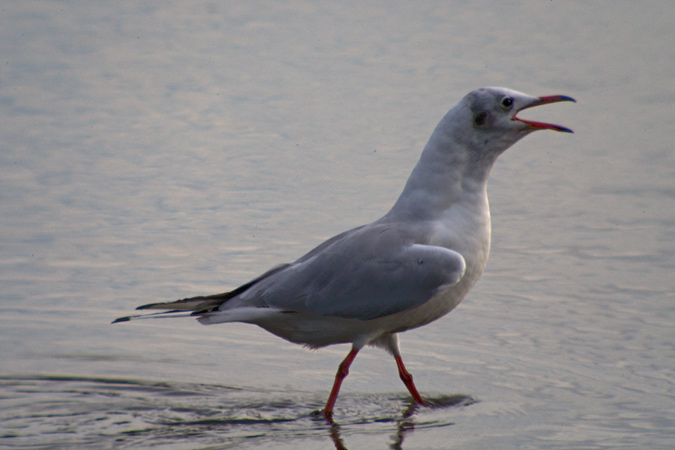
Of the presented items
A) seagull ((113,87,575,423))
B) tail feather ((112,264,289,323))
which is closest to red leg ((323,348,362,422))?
seagull ((113,87,575,423))

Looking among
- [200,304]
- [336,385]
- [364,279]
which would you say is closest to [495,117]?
[364,279]

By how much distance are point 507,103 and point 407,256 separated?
0.87 metres

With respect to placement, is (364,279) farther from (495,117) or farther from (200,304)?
(495,117)

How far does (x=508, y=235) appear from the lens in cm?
766

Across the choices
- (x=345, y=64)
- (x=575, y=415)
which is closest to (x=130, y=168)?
(x=345, y=64)

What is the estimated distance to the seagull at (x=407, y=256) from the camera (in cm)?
522

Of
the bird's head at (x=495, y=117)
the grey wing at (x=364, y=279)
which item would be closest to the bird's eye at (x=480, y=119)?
the bird's head at (x=495, y=117)

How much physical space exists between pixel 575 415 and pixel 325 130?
4.52 meters

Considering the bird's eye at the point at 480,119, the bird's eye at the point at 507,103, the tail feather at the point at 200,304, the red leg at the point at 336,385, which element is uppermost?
the bird's eye at the point at 507,103

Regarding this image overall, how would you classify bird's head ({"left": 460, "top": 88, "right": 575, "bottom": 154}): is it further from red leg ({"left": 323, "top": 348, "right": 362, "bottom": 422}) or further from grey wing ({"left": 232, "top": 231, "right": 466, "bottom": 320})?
red leg ({"left": 323, "top": 348, "right": 362, "bottom": 422})

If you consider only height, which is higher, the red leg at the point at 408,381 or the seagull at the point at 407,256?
the seagull at the point at 407,256

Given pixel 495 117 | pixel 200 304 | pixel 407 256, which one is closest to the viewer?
pixel 407 256

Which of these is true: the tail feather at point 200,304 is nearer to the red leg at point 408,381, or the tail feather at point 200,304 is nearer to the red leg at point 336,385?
the red leg at point 336,385

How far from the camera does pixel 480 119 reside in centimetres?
532
